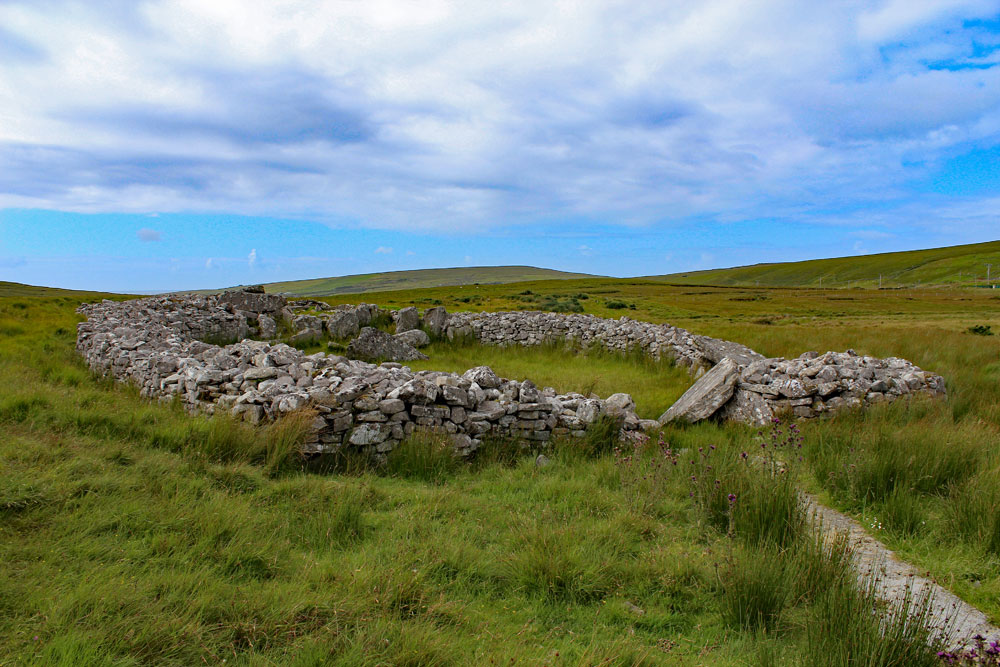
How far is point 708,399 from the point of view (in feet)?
28.2

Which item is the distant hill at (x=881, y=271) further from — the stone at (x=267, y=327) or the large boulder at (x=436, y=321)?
the stone at (x=267, y=327)

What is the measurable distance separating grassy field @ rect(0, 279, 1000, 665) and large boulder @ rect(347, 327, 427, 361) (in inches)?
283

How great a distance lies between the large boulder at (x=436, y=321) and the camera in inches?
708

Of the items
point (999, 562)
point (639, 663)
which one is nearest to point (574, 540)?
point (639, 663)

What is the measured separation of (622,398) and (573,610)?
481 cm

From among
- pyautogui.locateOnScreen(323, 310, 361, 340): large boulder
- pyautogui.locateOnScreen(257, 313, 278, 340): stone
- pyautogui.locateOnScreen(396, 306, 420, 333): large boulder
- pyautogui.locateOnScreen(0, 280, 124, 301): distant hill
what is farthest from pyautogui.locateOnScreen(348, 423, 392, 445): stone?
pyautogui.locateOnScreen(0, 280, 124, 301): distant hill

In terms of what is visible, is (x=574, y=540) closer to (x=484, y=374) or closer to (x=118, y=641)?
(x=118, y=641)

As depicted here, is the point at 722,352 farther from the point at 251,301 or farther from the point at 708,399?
the point at 251,301

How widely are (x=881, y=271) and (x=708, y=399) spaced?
527 feet

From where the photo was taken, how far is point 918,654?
9.36 feet

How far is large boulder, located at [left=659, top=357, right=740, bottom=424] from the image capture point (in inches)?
333

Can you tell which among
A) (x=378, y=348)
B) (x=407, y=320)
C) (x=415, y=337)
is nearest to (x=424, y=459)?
(x=378, y=348)

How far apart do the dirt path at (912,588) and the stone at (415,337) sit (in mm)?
12722

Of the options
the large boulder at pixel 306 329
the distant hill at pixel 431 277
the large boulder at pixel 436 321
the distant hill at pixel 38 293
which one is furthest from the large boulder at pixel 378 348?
the distant hill at pixel 431 277
